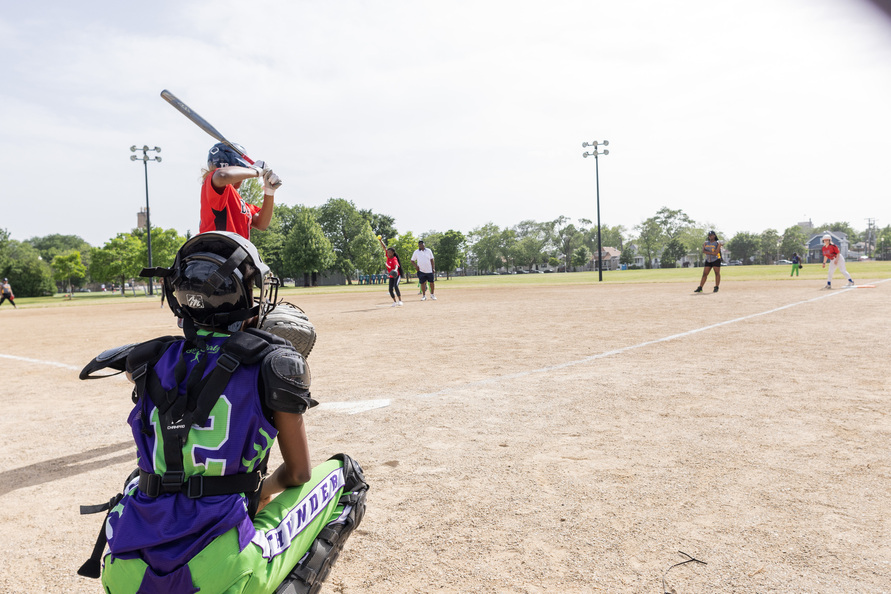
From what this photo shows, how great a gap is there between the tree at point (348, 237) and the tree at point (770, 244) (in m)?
95.2

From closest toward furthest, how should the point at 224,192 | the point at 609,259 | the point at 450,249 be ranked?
the point at 224,192 → the point at 450,249 → the point at 609,259

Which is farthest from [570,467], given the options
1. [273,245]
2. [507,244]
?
[507,244]

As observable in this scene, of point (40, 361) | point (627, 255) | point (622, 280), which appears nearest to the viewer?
point (40, 361)

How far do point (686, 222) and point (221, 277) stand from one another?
138762 mm

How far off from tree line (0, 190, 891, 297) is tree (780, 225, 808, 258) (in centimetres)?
23

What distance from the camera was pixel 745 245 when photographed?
132 m

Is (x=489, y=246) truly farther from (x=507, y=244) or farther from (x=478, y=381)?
(x=478, y=381)

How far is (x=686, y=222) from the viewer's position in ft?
420

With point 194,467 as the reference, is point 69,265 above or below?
above

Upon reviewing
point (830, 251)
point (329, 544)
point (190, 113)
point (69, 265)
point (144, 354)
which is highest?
point (69, 265)

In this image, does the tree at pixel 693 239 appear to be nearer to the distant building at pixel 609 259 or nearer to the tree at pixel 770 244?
the tree at pixel 770 244

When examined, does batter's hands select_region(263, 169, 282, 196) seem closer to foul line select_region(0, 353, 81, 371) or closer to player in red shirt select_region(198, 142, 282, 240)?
player in red shirt select_region(198, 142, 282, 240)

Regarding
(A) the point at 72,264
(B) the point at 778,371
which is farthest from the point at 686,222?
(B) the point at 778,371

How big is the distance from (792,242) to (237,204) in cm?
14930
